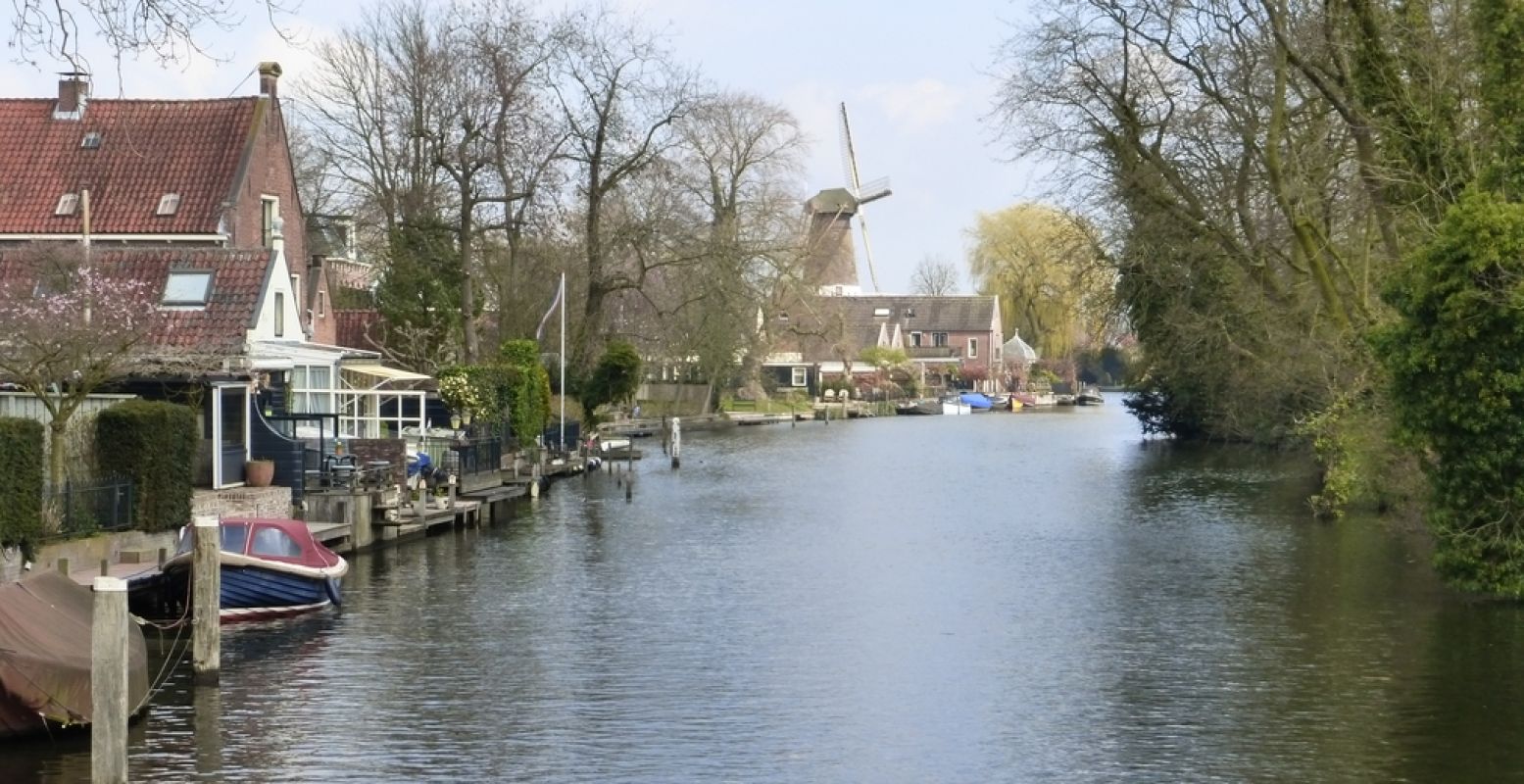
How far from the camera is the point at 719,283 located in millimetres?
71062

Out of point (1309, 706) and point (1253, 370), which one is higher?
point (1253, 370)

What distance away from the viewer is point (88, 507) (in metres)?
24.9

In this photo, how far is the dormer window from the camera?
34500 millimetres

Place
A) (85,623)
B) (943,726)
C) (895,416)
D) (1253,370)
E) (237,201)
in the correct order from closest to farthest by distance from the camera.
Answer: (85,623)
(943,726)
(237,201)
(1253,370)
(895,416)

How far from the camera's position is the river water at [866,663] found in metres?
16.8

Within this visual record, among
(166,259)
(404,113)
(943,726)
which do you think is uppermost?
(404,113)

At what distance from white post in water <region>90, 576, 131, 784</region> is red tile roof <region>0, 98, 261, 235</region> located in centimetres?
2919

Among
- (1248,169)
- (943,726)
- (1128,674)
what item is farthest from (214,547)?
(1248,169)

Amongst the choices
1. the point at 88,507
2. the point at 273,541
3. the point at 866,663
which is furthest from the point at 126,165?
the point at 866,663

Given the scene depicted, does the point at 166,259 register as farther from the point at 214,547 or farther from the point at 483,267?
the point at 483,267

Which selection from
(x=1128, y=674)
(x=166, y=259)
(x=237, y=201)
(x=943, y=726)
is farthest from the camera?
(x=237, y=201)

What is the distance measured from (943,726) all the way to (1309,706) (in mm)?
3883

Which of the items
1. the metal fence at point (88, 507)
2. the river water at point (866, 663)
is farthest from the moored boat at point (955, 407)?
the metal fence at point (88, 507)

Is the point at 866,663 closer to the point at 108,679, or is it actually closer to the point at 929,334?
the point at 108,679
